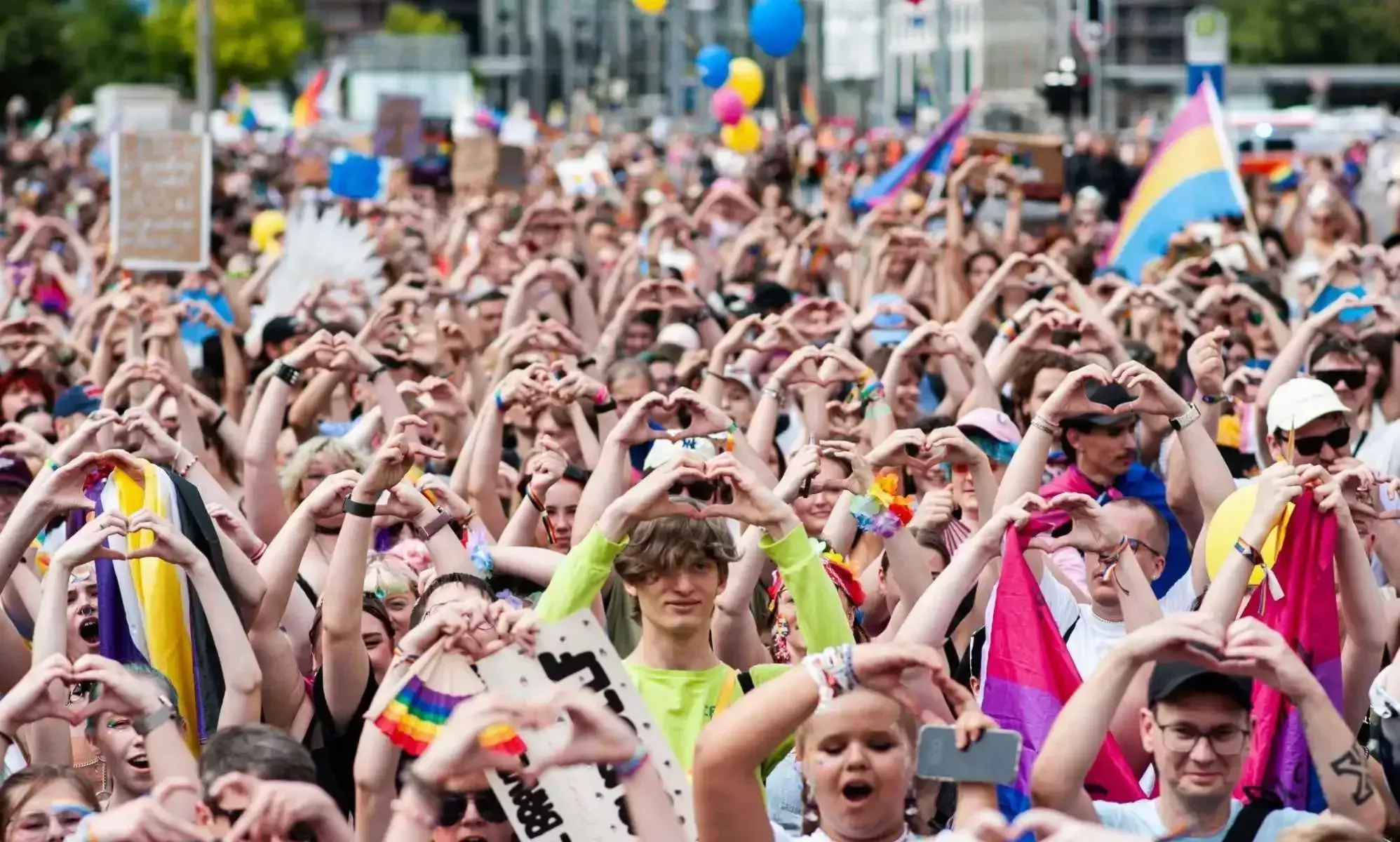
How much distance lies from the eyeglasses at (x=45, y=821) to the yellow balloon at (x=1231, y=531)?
262 centimetres

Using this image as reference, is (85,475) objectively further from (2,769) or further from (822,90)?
(822,90)

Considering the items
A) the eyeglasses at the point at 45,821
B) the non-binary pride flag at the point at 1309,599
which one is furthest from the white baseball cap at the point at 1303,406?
the eyeglasses at the point at 45,821

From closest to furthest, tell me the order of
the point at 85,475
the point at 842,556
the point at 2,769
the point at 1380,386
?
the point at 2,769 → the point at 85,475 → the point at 842,556 → the point at 1380,386

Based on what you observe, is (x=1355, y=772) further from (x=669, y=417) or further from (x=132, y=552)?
(x=132, y=552)

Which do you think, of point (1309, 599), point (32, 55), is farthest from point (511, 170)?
point (32, 55)

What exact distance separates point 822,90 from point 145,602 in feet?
286

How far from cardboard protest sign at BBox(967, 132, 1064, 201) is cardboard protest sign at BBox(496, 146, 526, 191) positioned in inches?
206

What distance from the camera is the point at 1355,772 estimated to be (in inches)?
172

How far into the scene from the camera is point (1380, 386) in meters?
9.45

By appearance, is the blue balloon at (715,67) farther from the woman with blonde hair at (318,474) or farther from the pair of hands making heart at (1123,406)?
the pair of hands making heart at (1123,406)

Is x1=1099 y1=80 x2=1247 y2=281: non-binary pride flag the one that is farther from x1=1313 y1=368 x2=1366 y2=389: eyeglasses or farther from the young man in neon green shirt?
the young man in neon green shirt

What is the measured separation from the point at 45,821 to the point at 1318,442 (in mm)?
3633

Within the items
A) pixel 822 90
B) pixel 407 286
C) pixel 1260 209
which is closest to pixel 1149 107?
pixel 822 90

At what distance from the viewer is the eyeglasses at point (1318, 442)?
657 cm
